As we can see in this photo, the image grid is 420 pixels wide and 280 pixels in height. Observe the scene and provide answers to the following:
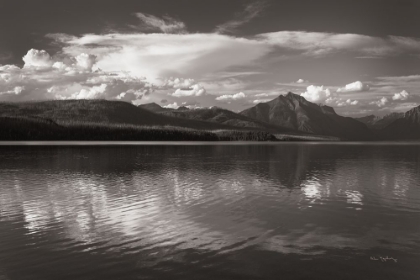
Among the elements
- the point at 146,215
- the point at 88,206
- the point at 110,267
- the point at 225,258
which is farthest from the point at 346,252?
the point at 88,206

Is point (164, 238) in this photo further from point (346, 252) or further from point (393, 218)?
point (393, 218)

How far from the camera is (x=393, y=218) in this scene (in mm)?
29516

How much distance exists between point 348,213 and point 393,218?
3647 mm

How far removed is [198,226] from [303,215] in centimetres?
999

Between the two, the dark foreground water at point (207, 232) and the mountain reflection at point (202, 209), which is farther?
the mountain reflection at point (202, 209)

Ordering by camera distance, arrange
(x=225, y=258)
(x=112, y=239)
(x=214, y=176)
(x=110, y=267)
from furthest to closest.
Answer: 1. (x=214, y=176)
2. (x=112, y=239)
3. (x=225, y=258)
4. (x=110, y=267)

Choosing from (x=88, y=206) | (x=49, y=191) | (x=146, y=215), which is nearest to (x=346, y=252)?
(x=146, y=215)

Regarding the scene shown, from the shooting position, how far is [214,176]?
57031 millimetres

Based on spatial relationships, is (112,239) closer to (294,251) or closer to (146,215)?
(146,215)

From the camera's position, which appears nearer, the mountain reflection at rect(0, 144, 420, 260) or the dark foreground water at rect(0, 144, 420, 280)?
the dark foreground water at rect(0, 144, 420, 280)

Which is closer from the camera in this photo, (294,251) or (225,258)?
(225,258)

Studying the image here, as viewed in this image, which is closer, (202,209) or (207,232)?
(207,232)

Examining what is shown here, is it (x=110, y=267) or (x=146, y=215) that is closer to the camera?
(x=110, y=267)

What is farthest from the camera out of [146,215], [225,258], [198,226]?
[146,215]
